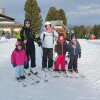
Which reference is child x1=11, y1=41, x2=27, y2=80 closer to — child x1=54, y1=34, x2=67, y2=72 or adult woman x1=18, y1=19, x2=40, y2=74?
adult woman x1=18, y1=19, x2=40, y2=74

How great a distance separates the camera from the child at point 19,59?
11969 mm

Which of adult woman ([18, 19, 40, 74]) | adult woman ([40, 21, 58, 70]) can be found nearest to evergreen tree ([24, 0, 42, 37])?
adult woman ([40, 21, 58, 70])

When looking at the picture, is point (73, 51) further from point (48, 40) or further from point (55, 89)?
point (55, 89)

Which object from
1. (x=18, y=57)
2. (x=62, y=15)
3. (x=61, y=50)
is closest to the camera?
(x=18, y=57)

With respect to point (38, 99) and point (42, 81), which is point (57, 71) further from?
point (38, 99)

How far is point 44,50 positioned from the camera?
13547mm

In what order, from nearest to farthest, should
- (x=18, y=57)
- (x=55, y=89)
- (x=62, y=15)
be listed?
(x=55, y=89), (x=18, y=57), (x=62, y=15)

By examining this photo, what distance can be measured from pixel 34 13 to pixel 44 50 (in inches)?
2435

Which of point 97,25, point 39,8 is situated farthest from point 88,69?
point 97,25

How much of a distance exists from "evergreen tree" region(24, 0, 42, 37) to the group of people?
6058cm

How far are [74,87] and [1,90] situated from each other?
216 centimetres

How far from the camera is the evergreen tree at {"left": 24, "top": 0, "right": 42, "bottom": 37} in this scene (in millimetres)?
74500

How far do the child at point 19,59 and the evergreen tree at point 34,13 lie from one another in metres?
62.0

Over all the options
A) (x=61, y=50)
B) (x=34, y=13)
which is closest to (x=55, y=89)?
(x=61, y=50)
